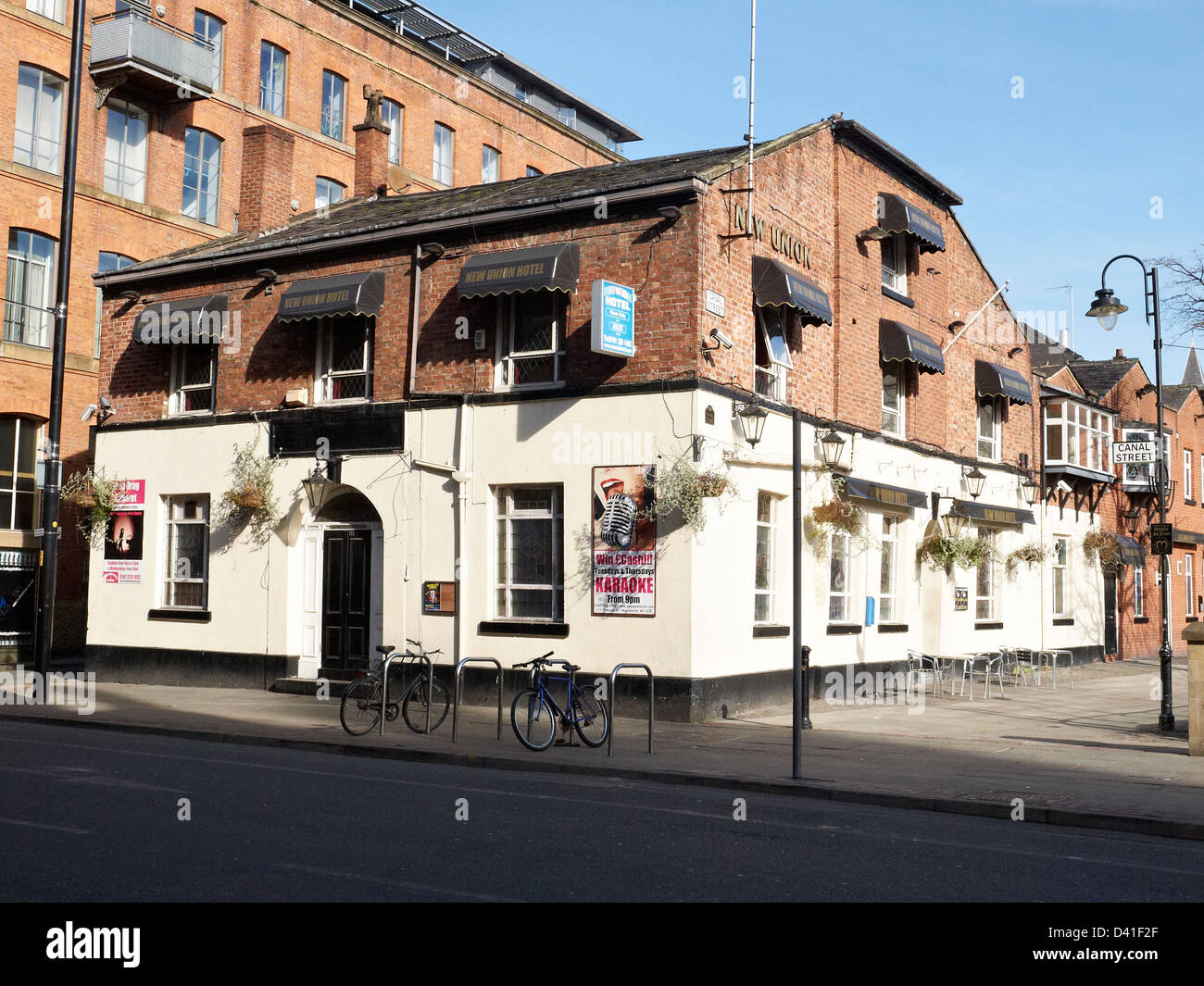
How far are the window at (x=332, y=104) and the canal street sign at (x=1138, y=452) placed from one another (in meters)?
26.7

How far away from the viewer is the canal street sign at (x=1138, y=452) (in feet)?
63.2

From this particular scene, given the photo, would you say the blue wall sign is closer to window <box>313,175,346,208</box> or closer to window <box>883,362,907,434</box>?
window <box>883,362,907,434</box>

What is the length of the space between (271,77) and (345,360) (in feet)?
64.1

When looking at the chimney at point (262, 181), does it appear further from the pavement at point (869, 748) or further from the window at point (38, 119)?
the pavement at point (869, 748)

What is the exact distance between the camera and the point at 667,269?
1697 cm

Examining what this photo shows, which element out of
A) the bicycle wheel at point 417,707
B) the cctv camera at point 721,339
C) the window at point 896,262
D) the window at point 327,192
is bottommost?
the bicycle wheel at point 417,707

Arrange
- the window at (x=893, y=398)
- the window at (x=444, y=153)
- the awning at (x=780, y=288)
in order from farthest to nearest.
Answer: the window at (x=444, y=153) < the window at (x=893, y=398) < the awning at (x=780, y=288)

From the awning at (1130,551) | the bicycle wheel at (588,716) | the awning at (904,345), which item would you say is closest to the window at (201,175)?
the awning at (904,345)

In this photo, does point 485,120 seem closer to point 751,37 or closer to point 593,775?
point 751,37

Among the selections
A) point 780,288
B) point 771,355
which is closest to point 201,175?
point 771,355

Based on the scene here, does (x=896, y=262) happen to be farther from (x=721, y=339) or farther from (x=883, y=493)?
(x=721, y=339)

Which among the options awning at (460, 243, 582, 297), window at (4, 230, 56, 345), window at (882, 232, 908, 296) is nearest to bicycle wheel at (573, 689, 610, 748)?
awning at (460, 243, 582, 297)

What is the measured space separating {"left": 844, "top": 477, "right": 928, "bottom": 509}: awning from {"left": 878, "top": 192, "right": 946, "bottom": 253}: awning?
4602mm

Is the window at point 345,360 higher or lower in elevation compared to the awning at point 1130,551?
higher
